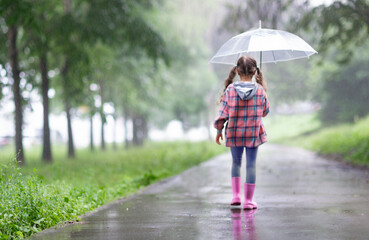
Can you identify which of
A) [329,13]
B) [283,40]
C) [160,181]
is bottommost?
[160,181]

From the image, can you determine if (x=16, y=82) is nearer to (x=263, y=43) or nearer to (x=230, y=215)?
(x=263, y=43)

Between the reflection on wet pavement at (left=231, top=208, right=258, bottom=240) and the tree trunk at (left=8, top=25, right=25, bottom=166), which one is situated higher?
the tree trunk at (left=8, top=25, right=25, bottom=166)

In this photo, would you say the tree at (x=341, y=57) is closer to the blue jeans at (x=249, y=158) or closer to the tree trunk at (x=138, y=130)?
the blue jeans at (x=249, y=158)

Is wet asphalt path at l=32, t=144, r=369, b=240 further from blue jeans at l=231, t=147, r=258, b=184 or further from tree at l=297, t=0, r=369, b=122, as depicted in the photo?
tree at l=297, t=0, r=369, b=122

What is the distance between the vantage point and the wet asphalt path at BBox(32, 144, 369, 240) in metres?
5.15

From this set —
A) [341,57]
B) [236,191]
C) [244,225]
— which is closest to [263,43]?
[236,191]

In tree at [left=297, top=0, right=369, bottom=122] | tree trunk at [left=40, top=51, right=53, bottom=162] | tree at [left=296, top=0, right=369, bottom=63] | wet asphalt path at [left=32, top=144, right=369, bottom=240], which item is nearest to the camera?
wet asphalt path at [left=32, top=144, right=369, bottom=240]

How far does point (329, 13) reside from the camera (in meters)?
15.0

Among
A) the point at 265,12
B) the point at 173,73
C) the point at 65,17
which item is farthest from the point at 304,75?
the point at 65,17

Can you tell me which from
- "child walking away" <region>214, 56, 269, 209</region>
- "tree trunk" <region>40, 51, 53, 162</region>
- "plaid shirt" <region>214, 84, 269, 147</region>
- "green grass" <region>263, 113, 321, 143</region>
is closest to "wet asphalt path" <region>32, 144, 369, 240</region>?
"child walking away" <region>214, 56, 269, 209</region>

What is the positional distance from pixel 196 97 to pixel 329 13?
27.7m

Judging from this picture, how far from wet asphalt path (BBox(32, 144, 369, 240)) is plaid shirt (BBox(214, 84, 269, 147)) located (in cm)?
90

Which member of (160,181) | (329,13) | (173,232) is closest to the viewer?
(173,232)

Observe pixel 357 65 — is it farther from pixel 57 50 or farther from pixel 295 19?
pixel 57 50
